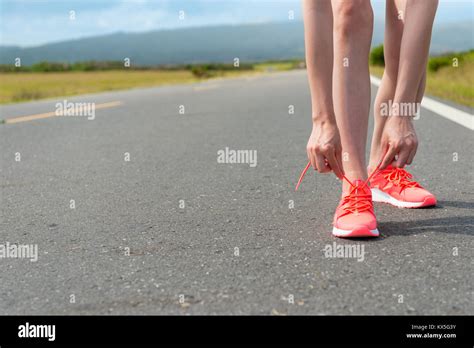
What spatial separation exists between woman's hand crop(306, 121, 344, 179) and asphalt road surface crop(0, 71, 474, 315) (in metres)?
0.27

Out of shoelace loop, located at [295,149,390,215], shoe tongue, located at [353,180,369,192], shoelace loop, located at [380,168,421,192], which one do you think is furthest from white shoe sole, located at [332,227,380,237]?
shoelace loop, located at [380,168,421,192]

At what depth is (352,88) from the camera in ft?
9.06

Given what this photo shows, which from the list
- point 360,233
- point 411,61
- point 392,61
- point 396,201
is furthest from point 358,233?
point 392,61

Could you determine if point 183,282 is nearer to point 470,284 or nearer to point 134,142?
point 470,284

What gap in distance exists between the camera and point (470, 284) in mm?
1969

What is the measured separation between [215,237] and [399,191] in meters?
1.02

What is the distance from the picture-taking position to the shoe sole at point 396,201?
3.00m

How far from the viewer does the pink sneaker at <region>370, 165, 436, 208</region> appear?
3006mm

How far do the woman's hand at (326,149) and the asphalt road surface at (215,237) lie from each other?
0.27 meters

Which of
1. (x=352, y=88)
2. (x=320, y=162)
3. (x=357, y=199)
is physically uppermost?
(x=352, y=88)

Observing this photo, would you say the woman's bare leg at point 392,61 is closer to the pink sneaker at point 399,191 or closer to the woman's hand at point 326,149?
the pink sneaker at point 399,191

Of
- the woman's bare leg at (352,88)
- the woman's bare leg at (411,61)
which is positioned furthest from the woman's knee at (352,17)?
the woman's bare leg at (411,61)

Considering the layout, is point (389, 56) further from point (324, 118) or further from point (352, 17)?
point (324, 118)

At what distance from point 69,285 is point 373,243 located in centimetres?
114
